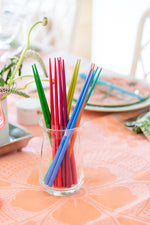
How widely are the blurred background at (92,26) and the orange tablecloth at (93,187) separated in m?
0.93

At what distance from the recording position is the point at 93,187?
64 cm

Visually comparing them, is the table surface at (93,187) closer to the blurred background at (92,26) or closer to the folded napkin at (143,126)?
the folded napkin at (143,126)

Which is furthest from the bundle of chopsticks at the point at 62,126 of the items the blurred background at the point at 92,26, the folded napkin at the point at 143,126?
the blurred background at the point at 92,26

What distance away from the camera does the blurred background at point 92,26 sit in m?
2.11

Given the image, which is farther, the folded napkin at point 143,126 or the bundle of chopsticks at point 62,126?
the folded napkin at point 143,126

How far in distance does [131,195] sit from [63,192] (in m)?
0.12

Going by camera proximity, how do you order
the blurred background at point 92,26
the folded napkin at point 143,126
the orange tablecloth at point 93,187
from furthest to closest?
the blurred background at point 92,26 → the folded napkin at point 143,126 → the orange tablecloth at point 93,187

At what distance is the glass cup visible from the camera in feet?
1.93

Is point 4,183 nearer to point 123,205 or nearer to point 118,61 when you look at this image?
point 123,205

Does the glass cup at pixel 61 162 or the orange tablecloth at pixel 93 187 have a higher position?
the glass cup at pixel 61 162

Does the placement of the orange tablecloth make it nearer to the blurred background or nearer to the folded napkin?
the folded napkin

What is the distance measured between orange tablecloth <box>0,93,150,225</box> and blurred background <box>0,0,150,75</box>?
932mm

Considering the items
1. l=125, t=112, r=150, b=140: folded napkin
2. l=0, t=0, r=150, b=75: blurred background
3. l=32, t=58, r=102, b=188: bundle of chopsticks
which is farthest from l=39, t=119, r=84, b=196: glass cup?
l=0, t=0, r=150, b=75: blurred background

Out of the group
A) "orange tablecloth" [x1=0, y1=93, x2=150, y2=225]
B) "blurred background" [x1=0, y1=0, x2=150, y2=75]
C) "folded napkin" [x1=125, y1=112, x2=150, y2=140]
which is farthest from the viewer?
"blurred background" [x1=0, y1=0, x2=150, y2=75]
